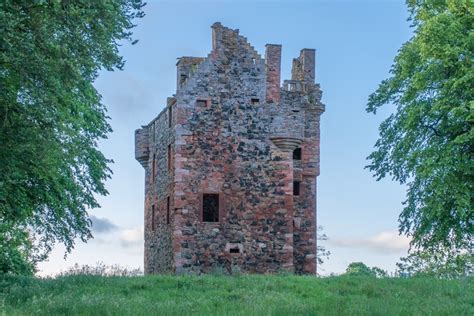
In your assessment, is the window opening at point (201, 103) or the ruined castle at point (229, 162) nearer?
the ruined castle at point (229, 162)

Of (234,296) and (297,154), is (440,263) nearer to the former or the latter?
(297,154)

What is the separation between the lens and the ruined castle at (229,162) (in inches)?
A: 1341

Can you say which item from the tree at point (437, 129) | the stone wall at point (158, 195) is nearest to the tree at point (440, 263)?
the tree at point (437, 129)

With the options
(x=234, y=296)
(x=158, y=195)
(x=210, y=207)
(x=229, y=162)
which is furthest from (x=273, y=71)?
(x=234, y=296)

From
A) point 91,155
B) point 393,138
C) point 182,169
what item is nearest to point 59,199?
point 91,155

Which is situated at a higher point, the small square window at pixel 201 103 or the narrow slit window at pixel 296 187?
the small square window at pixel 201 103

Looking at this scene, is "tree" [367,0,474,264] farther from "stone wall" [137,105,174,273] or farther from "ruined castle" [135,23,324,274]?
"stone wall" [137,105,174,273]

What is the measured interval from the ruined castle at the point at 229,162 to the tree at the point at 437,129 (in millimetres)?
4825

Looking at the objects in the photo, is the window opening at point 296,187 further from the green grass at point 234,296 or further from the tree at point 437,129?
the green grass at point 234,296

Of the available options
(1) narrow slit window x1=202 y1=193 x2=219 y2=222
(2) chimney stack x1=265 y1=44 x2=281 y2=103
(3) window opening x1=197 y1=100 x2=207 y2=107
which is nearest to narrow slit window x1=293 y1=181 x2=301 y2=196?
(2) chimney stack x1=265 y1=44 x2=281 y2=103

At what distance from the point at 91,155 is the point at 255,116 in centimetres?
824

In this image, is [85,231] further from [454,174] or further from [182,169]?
[454,174]

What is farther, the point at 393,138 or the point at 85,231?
the point at 393,138

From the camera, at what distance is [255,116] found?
35.3 metres
